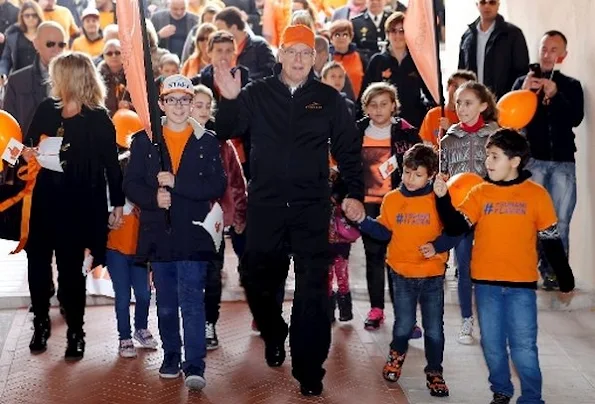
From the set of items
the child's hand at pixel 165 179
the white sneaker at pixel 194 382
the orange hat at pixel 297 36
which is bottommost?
the white sneaker at pixel 194 382

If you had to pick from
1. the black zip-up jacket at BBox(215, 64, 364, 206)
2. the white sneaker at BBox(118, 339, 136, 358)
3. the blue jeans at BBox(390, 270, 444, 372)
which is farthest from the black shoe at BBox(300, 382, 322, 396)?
the white sneaker at BBox(118, 339, 136, 358)

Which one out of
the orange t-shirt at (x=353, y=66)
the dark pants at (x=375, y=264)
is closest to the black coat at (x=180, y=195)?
the dark pants at (x=375, y=264)

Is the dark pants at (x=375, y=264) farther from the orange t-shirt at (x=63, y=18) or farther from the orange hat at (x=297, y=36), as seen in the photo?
the orange t-shirt at (x=63, y=18)

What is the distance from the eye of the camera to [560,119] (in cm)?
1019

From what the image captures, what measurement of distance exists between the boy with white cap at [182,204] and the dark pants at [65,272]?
83 cm

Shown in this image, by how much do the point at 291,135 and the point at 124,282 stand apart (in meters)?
1.92

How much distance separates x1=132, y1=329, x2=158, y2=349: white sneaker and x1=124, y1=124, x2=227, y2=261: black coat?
1195mm

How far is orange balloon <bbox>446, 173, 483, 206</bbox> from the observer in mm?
7407

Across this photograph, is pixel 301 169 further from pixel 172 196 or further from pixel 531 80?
pixel 531 80

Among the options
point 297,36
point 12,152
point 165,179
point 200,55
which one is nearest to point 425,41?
point 297,36

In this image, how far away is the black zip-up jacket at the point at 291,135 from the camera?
7.28m

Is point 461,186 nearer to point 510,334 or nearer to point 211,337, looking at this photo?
point 510,334

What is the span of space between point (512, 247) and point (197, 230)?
1.98 m

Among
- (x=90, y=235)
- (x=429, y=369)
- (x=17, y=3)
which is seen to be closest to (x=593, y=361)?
(x=429, y=369)
